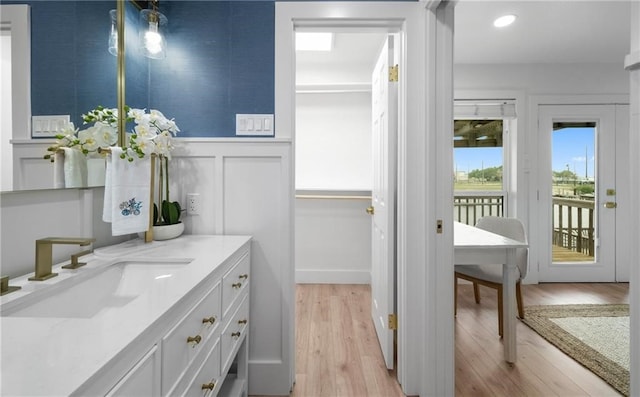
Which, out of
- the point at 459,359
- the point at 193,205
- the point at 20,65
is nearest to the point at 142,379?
the point at 20,65

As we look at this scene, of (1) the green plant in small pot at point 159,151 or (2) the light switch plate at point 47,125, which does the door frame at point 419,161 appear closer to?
(1) the green plant in small pot at point 159,151

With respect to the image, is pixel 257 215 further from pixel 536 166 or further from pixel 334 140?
pixel 536 166

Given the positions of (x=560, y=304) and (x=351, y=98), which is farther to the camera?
(x=351, y=98)

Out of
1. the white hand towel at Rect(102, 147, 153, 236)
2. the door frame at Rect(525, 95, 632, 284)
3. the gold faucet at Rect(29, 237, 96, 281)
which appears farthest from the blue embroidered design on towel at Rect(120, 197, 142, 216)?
the door frame at Rect(525, 95, 632, 284)

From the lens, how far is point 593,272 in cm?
367

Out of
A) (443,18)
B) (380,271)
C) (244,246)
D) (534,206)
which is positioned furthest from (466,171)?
(244,246)

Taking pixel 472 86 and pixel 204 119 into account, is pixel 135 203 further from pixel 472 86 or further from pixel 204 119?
pixel 472 86

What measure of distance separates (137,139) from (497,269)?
2.40 metres

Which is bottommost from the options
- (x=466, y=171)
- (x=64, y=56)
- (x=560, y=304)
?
(x=560, y=304)

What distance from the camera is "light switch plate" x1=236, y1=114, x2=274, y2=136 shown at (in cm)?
176

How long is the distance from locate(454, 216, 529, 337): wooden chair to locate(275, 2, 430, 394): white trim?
36.4 inches

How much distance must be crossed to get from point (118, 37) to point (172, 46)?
0.31m

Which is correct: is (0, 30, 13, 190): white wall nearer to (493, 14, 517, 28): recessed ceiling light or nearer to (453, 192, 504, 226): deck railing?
(493, 14, 517, 28): recessed ceiling light

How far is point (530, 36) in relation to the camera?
9.76ft
